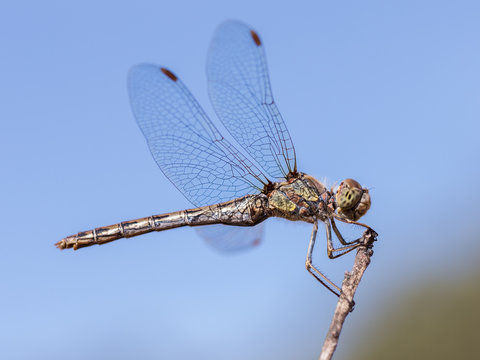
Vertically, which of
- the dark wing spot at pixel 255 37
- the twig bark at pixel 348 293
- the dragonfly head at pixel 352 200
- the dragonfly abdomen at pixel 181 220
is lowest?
the twig bark at pixel 348 293

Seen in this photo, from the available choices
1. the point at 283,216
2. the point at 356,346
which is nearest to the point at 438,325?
the point at 356,346

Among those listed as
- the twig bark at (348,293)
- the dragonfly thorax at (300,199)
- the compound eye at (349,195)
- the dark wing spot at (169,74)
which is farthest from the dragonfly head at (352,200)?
the dark wing spot at (169,74)

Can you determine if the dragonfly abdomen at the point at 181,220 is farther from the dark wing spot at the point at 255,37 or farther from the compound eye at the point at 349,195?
the dark wing spot at the point at 255,37

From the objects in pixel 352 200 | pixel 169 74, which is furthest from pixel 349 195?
pixel 169 74

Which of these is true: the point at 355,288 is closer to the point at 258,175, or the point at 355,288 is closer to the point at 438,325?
the point at 258,175

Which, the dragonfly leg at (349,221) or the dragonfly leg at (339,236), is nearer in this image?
the dragonfly leg at (349,221)
